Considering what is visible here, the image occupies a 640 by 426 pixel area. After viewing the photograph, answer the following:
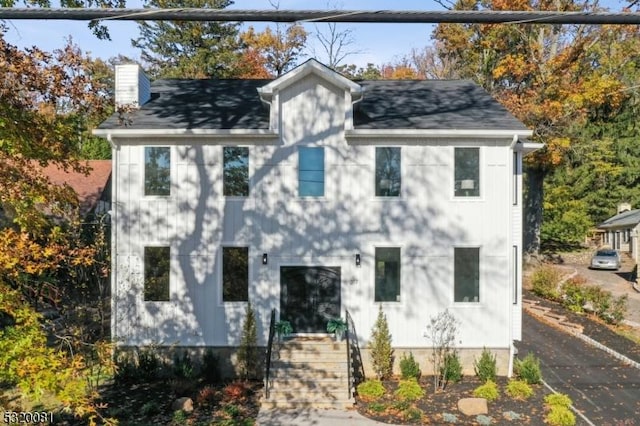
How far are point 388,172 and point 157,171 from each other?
22.1ft

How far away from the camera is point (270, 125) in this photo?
13.9 meters

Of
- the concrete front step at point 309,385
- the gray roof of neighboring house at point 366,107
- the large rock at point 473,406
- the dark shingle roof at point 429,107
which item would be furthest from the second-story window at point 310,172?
the large rock at point 473,406

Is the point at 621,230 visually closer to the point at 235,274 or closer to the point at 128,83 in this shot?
the point at 235,274

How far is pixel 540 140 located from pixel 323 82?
16.5 m

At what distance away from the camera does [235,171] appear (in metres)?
14.2

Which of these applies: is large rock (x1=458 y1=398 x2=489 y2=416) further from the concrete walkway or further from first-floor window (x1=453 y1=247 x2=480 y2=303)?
first-floor window (x1=453 y1=247 x2=480 y2=303)

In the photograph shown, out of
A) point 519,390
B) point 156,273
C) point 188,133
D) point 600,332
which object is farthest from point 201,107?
point 600,332

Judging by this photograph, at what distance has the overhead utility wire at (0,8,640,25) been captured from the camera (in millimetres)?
3469

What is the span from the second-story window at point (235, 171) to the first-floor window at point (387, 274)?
436cm

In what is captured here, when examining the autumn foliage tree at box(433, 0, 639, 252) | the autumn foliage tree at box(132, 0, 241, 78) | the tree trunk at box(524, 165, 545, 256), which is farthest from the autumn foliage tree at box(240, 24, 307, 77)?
the tree trunk at box(524, 165, 545, 256)

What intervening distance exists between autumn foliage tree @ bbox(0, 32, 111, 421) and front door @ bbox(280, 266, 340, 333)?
7.28 metres

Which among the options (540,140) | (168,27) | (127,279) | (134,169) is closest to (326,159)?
(134,169)

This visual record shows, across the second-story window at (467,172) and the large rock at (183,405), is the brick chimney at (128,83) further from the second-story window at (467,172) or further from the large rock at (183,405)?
the second-story window at (467,172)

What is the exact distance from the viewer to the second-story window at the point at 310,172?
46.4ft
